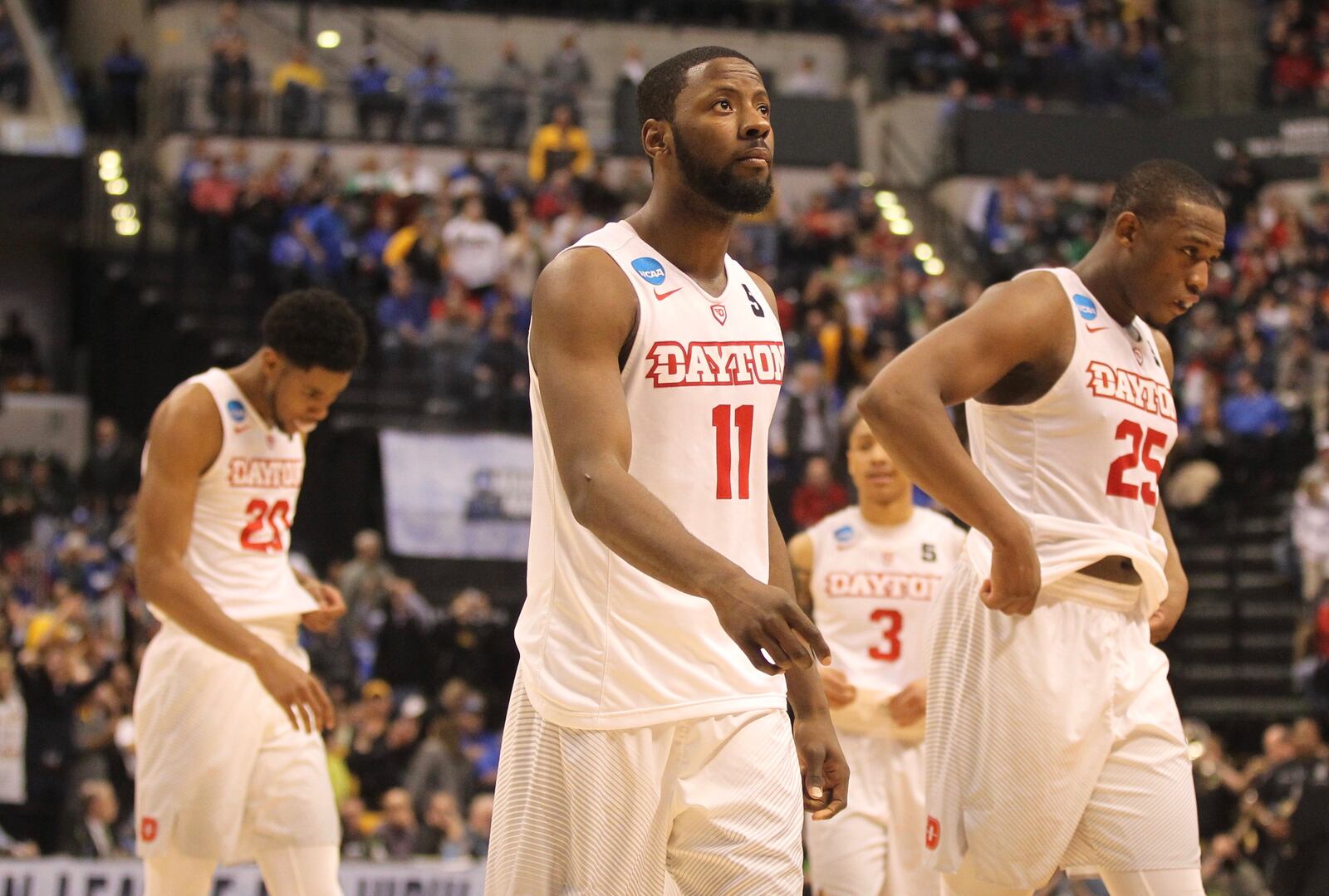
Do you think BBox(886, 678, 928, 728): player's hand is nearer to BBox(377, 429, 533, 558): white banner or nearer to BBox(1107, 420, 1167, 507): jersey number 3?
BBox(1107, 420, 1167, 507): jersey number 3

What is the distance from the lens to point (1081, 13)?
2745 cm

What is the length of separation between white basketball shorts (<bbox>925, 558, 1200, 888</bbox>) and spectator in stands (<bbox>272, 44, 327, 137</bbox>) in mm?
18686

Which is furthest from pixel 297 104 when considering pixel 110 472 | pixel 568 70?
pixel 110 472

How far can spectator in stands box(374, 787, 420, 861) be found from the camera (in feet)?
40.3

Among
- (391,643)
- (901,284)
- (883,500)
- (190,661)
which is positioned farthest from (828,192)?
(190,661)

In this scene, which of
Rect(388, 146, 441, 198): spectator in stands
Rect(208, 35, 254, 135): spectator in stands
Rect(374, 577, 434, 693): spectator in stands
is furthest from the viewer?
Rect(208, 35, 254, 135): spectator in stands

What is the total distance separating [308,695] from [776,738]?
7.84 ft

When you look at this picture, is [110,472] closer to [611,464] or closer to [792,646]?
[611,464]

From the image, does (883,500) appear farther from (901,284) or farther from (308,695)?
(901,284)

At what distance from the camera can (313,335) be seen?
6.46 metres

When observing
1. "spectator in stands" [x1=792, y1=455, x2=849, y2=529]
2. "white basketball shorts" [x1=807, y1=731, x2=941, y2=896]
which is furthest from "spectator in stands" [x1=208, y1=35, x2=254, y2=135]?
"white basketball shorts" [x1=807, y1=731, x2=941, y2=896]

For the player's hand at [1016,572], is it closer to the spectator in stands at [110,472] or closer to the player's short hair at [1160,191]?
the player's short hair at [1160,191]

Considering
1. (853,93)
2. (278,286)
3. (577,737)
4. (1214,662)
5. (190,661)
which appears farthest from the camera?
(853,93)

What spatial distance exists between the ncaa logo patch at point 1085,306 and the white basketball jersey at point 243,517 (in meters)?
2.95
